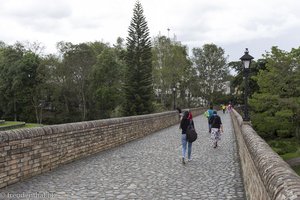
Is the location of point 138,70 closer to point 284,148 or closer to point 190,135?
point 284,148

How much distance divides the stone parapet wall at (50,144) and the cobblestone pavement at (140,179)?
0.23 metres

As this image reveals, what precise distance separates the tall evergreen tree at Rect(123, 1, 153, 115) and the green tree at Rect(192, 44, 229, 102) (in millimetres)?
44546

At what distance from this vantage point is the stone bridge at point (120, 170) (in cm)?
532

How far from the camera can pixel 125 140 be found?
15.5 meters

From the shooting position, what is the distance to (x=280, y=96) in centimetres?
2842

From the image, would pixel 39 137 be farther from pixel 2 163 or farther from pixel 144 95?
pixel 144 95

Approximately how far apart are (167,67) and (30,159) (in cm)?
4928

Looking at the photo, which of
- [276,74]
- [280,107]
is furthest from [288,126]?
[276,74]

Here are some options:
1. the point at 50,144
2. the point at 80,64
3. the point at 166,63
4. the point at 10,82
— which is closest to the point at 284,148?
the point at 50,144

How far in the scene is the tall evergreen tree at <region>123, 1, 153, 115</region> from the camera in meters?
41.8

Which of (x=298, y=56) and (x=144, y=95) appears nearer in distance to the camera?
(x=298, y=56)

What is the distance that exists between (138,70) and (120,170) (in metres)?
33.5

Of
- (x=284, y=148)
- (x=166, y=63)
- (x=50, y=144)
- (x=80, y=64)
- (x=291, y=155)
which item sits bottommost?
(x=291, y=155)

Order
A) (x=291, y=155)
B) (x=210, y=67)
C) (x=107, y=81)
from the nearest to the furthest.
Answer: (x=291, y=155) < (x=107, y=81) < (x=210, y=67)
